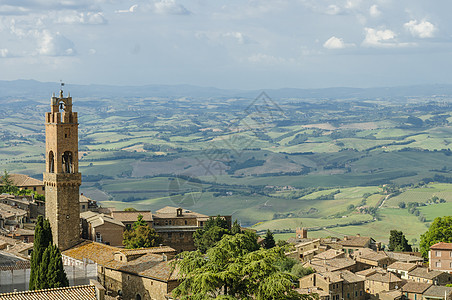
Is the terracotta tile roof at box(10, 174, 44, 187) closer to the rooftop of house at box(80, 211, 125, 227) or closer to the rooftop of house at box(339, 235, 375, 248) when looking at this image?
the rooftop of house at box(80, 211, 125, 227)

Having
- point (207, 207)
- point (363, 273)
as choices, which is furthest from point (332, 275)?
point (207, 207)

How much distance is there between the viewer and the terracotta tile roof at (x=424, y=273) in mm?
55178

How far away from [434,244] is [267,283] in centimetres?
3819

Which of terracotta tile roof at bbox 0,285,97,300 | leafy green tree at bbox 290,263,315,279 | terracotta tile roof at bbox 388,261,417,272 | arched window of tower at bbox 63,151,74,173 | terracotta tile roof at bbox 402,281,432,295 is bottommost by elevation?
terracotta tile roof at bbox 402,281,432,295

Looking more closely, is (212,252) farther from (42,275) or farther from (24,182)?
(24,182)

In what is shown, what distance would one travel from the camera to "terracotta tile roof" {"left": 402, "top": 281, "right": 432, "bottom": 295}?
168 ft

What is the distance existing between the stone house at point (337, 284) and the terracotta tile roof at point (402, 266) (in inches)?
261

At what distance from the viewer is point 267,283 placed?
2639 cm

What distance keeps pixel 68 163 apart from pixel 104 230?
6.39 metres

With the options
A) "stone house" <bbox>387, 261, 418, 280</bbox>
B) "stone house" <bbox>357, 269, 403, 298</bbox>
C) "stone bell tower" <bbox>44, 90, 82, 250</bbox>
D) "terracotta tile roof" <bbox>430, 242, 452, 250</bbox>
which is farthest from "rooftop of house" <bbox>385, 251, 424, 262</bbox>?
"stone bell tower" <bbox>44, 90, 82, 250</bbox>

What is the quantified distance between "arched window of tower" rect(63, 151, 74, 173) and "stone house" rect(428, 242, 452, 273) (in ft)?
95.0

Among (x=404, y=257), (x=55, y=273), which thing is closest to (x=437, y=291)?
(x=404, y=257)

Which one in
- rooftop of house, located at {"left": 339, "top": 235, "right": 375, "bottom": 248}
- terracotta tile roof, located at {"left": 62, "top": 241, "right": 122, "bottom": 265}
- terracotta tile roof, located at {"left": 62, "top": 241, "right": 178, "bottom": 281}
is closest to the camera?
terracotta tile roof, located at {"left": 62, "top": 241, "right": 178, "bottom": 281}

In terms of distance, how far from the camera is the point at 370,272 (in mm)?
54438
